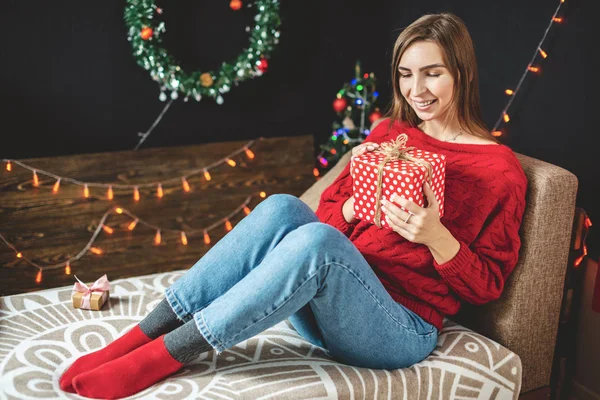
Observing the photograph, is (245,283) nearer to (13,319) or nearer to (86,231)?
(13,319)

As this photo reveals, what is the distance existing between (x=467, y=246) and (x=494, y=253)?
8 centimetres

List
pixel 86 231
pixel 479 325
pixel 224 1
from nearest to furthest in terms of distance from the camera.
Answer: pixel 479 325 < pixel 86 231 < pixel 224 1

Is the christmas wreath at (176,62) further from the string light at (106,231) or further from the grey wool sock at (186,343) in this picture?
the grey wool sock at (186,343)

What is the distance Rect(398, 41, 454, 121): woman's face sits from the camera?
168 centimetres

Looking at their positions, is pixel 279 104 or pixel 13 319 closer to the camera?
pixel 13 319

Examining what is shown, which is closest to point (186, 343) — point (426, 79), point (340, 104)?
point (426, 79)

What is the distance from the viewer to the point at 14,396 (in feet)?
4.50

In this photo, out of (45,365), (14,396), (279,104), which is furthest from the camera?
(279,104)

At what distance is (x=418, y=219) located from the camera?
1.48m

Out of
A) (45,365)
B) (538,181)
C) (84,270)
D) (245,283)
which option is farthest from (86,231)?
(538,181)

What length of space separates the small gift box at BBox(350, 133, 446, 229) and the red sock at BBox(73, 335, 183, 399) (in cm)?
62

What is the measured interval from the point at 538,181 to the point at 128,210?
218 centimetres

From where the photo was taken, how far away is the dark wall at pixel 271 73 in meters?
2.19

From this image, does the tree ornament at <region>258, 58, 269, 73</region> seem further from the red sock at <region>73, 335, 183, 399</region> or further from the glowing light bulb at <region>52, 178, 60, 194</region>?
the red sock at <region>73, 335, 183, 399</region>
